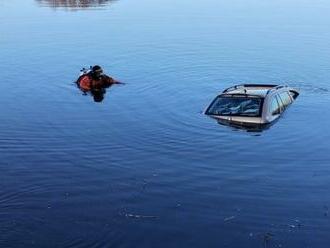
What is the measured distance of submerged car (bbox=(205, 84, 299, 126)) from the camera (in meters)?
22.0

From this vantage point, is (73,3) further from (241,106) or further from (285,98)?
(241,106)

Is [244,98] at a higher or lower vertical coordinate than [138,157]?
higher

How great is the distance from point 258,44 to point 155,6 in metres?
29.5

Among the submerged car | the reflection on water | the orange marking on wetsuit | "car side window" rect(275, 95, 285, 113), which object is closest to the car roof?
the submerged car

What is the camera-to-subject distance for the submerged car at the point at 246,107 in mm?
22016

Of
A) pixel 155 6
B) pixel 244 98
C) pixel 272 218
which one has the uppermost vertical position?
pixel 155 6

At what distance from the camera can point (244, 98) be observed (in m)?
22.2

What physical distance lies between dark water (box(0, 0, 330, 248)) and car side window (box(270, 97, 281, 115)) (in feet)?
1.35

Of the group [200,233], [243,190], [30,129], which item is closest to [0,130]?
[30,129]

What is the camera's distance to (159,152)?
20.0 metres

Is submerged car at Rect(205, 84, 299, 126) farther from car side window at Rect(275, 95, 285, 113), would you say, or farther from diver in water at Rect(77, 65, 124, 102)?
diver in water at Rect(77, 65, 124, 102)

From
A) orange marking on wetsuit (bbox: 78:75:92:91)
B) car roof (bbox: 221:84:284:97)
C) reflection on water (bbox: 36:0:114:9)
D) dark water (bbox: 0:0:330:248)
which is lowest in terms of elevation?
dark water (bbox: 0:0:330:248)

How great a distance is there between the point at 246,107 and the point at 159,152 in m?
3.91

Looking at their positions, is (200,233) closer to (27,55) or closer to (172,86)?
(172,86)
